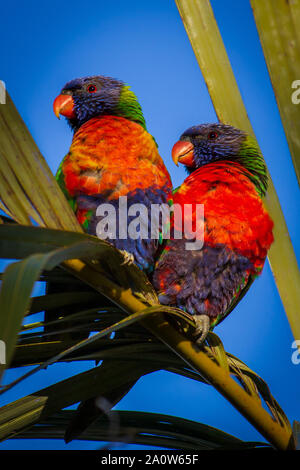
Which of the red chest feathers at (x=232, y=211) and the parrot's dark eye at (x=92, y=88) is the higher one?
the parrot's dark eye at (x=92, y=88)

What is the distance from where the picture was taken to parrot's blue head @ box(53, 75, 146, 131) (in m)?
1.40

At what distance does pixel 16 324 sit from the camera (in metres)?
0.44

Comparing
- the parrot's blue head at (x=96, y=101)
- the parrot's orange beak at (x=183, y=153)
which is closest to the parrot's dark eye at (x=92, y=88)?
the parrot's blue head at (x=96, y=101)

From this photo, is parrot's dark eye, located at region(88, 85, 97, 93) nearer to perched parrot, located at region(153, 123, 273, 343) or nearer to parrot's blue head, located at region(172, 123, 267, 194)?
parrot's blue head, located at region(172, 123, 267, 194)

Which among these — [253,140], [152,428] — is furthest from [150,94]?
[152,428]

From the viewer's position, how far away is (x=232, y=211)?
1149 millimetres

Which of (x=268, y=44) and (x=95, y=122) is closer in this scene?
(x=268, y=44)

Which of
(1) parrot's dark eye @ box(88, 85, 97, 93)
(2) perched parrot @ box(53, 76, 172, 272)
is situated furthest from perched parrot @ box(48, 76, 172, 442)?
(1) parrot's dark eye @ box(88, 85, 97, 93)

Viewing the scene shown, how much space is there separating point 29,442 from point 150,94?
1.55 meters

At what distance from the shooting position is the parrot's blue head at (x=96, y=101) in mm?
1396

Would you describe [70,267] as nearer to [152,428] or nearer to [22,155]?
[22,155]

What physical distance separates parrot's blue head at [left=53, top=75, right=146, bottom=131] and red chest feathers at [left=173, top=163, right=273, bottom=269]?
0.30 meters

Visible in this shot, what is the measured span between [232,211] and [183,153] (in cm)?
38

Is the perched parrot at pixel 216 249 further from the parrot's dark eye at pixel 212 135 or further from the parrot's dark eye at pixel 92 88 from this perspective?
the parrot's dark eye at pixel 92 88
